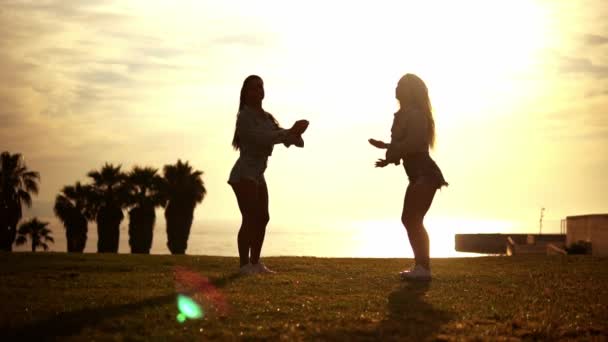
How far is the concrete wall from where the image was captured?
31.2 meters

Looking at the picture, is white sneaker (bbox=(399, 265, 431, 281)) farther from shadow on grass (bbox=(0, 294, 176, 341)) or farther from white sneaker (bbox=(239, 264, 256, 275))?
shadow on grass (bbox=(0, 294, 176, 341))

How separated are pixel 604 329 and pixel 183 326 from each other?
140 inches

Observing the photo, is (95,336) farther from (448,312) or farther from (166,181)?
(166,181)

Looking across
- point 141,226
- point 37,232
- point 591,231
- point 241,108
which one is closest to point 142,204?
point 141,226

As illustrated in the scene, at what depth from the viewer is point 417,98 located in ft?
32.8

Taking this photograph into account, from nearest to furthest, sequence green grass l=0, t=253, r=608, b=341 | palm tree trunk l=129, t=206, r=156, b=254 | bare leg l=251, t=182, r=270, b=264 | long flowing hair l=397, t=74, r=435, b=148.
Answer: green grass l=0, t=253, r=608, b=341 → long flowing hair l=397, t=74, r=435, b=148 → bare leg l=251, t=182, r=270, b=264 → palm tree trunk l=129, t=206, r=156, b=254

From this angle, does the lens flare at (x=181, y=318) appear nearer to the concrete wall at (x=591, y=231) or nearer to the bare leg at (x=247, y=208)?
the bare leg at (x=247, y=208)

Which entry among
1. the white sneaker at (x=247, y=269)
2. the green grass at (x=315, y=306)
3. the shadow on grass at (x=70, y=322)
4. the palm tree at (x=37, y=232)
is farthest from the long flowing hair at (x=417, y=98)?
the palm tree at (x=37, y=232)

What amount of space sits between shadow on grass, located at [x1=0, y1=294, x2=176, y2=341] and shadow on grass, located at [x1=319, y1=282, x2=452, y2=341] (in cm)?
197

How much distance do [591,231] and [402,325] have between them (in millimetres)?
30661

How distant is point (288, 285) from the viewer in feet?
29.4

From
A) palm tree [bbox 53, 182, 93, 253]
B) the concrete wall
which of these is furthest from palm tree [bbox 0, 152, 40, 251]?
the concrete wall

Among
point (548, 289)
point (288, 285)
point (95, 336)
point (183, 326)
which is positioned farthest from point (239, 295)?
point (548, 289)

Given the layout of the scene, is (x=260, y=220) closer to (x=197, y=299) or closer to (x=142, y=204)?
(x=197, y=299)
